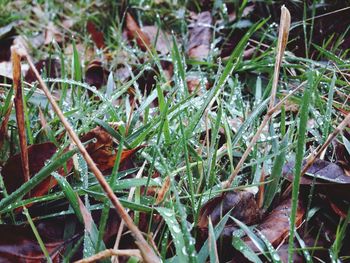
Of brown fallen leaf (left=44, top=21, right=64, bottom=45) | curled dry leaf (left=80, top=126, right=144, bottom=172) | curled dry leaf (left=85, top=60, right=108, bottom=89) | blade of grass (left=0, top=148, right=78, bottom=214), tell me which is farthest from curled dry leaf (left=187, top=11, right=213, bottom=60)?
blade of grass (left=0, top=148, right=78, bottom=214)

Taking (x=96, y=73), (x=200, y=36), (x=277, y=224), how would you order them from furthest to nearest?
(x=200, y=36)
(x=96, y=73)
(x=277, y=224)

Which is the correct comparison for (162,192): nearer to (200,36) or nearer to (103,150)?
(103,150)

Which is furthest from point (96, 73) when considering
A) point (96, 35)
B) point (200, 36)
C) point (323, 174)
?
point (323, 174)

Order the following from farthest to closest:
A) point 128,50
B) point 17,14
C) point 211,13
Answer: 1. point 17,14
2. point 211,13
3. point 128,50

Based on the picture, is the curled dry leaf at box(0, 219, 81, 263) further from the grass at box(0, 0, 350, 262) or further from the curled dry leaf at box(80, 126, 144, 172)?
the curled dry leaf at box(80, 126, 144, 172)

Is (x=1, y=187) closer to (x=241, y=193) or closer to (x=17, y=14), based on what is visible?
(x=241, y=193)

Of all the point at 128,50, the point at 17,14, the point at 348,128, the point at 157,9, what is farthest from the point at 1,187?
the point at 17,14
